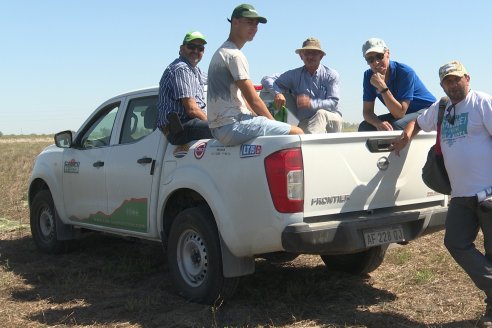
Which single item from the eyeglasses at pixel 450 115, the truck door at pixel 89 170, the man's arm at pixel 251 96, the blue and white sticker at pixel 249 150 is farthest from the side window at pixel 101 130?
the eyeglasses at pixel 450 115

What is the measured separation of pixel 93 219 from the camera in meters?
6.21

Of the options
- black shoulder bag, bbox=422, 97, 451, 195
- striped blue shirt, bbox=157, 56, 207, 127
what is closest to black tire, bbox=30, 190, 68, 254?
striped blue shirt, bbox=157, 56, 207, 127

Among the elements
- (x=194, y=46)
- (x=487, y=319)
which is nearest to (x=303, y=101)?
(x=194, y=46)

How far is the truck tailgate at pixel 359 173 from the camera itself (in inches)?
160

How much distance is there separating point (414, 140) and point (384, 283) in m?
1.50

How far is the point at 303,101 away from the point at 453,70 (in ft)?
6.63

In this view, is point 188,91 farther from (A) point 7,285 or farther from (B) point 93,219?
(A) point 7,285

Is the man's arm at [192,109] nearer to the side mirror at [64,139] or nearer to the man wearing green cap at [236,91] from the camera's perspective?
the man wearing green cap at [236,91]

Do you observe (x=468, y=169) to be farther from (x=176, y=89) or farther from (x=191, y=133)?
(x=176, y=89)

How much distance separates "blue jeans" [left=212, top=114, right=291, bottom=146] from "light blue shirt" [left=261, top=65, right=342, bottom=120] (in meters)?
1.60

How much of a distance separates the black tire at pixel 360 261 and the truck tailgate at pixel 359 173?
0.97 m

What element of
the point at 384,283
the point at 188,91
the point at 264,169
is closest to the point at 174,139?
the point at 188,91

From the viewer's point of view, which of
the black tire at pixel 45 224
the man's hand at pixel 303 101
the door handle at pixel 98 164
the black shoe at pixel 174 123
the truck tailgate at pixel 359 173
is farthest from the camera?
the black tire at pixel 45 224

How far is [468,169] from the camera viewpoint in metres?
4.03
